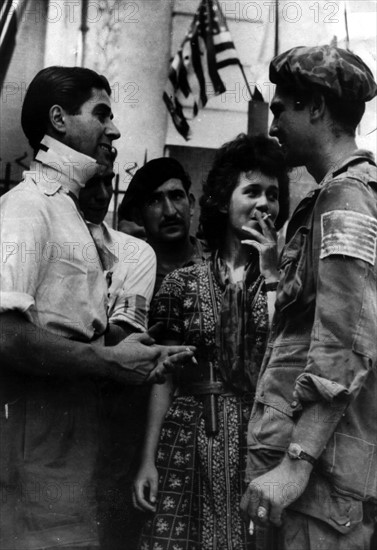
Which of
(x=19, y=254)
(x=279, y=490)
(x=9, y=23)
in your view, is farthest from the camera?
(x=9, y=23)

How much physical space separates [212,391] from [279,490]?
72 cm

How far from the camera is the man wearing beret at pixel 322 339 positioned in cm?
228

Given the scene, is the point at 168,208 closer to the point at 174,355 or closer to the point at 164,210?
the point at 164,210

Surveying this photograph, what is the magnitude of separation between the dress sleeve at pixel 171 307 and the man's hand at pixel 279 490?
878 mm

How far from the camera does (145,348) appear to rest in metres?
2.79

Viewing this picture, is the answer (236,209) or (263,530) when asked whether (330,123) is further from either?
(263,530)

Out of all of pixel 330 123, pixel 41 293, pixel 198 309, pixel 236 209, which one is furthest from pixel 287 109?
pixel 41 293

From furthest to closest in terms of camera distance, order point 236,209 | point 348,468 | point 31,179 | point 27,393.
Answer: point 236,209
point 31,179
point 27,393
point 348,468

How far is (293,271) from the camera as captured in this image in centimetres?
255

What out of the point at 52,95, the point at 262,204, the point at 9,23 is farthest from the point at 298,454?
the point at 9,23

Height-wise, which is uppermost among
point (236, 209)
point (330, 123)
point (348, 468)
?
point (330, 123)

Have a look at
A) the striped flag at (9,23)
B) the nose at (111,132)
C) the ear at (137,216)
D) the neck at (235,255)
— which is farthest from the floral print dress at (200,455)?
the striped flag at (9,23)

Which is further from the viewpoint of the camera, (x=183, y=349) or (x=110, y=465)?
(x=110, y=465)

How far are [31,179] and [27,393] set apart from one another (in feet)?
2.70
